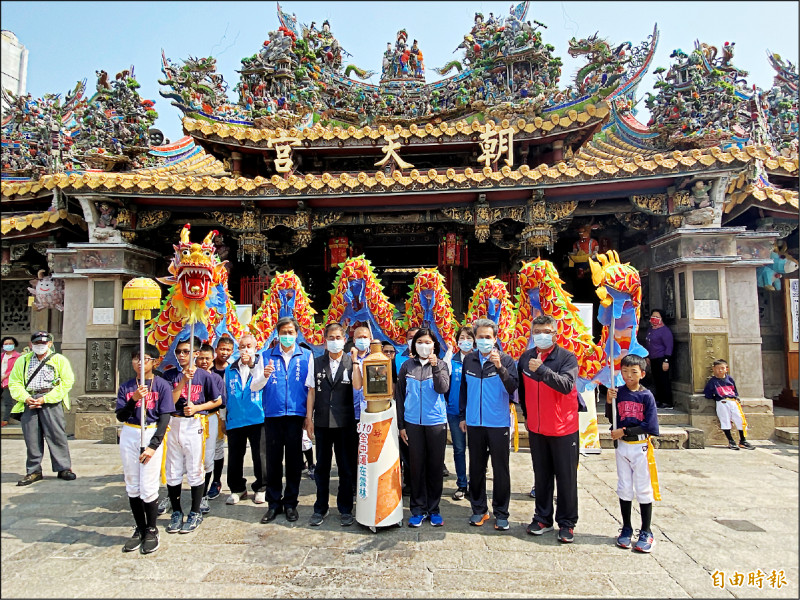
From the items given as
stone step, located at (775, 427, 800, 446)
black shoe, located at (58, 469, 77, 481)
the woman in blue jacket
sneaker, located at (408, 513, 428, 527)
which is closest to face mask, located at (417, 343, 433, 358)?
the woman in blue jacket

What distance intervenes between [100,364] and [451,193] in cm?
636

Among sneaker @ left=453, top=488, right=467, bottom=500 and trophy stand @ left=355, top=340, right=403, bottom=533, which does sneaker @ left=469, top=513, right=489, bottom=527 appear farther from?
sneaker @ left=453, top=488, right=467, bottom=500

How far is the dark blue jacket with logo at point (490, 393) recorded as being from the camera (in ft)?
12.4

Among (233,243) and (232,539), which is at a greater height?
(233,243)

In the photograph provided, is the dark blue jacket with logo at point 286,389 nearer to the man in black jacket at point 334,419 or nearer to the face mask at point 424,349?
the man in black jacket at point 334,419

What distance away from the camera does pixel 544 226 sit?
7770 millimetres

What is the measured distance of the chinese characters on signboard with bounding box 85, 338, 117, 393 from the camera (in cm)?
749

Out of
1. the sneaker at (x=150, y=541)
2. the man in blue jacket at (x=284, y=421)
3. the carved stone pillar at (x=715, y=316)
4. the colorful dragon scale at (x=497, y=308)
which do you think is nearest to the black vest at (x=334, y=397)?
the man in blue jacket at (x=284, y=421)

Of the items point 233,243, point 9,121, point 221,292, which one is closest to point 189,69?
point 233,243

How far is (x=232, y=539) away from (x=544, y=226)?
6391 mm

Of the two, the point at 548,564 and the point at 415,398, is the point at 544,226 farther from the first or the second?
the point at 548,564

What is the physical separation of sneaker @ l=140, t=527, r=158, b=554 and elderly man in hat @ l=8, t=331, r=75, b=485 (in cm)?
267

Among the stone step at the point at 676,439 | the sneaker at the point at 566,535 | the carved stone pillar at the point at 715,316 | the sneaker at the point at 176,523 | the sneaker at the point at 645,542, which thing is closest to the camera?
the sneaker at the point at 645,542

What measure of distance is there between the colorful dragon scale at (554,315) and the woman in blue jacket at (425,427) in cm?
137
